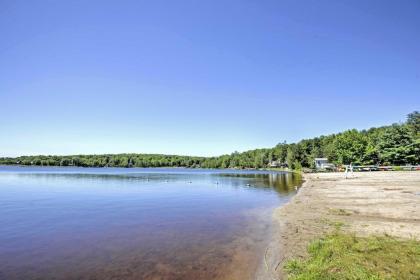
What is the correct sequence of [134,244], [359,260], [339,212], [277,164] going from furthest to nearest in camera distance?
1. [277,164]
2. [339,212]
3. [134,244]
4. [359,260]

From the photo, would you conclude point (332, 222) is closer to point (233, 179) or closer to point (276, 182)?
point (276, 182)

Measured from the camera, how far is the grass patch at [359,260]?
8.46 meters

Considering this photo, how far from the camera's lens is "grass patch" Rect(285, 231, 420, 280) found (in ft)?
27.8

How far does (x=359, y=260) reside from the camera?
9570 mm

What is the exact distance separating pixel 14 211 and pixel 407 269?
105ft

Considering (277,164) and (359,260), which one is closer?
(359,260)

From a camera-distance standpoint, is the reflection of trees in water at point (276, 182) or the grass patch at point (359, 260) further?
the reflection of trees in water at point (276, 182)

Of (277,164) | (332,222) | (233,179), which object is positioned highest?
(277,164)

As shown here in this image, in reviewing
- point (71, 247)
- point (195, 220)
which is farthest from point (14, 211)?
point (195, 220)

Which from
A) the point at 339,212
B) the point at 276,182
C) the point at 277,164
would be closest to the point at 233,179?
the point at 276,182

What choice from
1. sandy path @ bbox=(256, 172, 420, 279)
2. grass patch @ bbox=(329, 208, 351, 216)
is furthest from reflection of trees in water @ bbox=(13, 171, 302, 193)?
grass patch @ bbox=(329, 208, 351, 216)

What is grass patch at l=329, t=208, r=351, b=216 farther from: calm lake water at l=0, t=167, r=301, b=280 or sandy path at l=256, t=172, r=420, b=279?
calm lake water at l=0, t=167, r=301, b=280

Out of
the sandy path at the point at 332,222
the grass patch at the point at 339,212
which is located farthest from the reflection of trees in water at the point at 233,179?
the grass patch at the point at 339,212

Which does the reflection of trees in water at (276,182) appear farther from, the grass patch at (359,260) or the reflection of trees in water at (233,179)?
the grass patch at (359,260)
